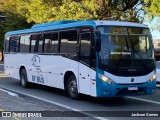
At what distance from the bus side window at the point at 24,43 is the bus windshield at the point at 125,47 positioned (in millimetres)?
6686

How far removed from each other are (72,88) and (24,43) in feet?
18.9

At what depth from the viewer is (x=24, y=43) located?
18688 mm

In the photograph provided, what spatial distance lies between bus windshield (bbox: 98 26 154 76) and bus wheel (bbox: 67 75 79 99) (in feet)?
6.38

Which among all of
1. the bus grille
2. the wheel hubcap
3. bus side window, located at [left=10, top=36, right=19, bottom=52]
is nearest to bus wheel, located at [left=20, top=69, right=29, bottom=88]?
bus side window, located at [left=10, top=36, right=19, bottom=52]

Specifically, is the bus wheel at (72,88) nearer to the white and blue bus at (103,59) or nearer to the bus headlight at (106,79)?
the white and blue bus at (103,59)

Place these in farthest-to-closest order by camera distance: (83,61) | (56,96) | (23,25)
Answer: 1. (23,25)
2. (56,96)
3. (83,61)

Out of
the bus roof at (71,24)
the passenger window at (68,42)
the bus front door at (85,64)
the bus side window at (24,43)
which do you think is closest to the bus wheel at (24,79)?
the bus side window at (24,43)

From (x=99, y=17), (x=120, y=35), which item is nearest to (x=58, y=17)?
(x=99, y=17)

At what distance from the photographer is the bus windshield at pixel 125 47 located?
1218 centimetres

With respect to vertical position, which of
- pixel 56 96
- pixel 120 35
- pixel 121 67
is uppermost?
pixel 120 35

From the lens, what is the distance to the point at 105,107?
12039 millimetres

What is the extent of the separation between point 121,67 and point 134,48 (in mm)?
883

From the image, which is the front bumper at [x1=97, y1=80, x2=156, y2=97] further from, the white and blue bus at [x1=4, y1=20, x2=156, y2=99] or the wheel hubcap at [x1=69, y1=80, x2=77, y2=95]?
the wheel hubcap at [x1=69, y1=80, x2=77, y2=95]

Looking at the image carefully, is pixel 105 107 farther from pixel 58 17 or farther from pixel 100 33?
pixel 58 17
